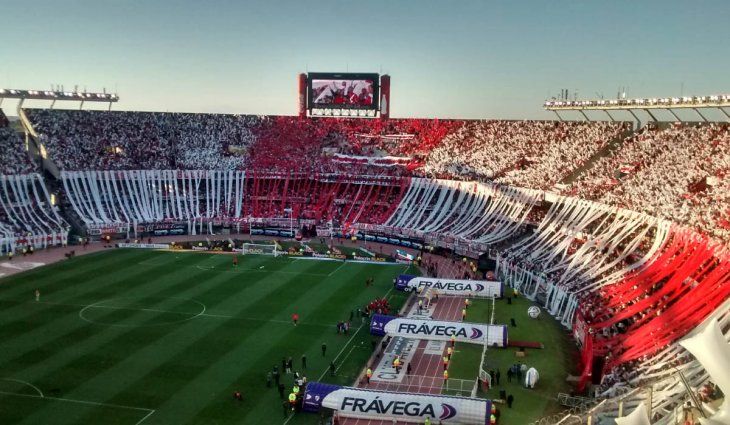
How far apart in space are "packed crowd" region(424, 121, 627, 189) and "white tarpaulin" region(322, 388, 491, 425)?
3695cm

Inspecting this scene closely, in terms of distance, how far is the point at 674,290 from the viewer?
32375 mm

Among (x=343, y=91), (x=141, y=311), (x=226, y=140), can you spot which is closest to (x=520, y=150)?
(x=343, y=91)

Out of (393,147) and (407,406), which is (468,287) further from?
(393,147)

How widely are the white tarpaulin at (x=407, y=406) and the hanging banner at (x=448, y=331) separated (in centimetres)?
823

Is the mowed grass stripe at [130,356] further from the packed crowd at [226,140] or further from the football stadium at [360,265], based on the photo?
the packed crowd at [226,140]

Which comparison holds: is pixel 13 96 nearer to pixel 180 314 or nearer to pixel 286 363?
pixel 180 314

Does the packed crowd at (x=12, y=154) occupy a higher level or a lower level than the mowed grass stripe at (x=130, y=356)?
higher

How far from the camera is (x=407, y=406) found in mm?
25484

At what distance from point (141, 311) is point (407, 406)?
19716 millimetres

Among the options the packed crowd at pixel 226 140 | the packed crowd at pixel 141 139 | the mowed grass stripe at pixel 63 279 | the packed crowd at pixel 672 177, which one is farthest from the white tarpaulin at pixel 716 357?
the packed crowd at pixel 141 139

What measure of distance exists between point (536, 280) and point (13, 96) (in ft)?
195

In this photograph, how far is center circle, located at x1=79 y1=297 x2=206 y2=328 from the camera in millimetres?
36875

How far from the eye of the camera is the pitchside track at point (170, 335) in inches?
1059

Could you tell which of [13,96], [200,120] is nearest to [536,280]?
[200,120]
